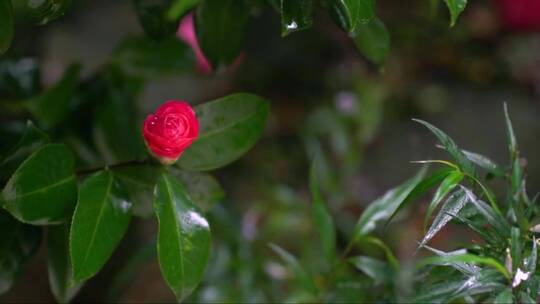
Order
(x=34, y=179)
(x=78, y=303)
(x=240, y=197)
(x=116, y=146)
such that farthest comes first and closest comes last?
1. (x=240, y=197)
2. (x=78, y=303)
3. (x=116, y=146)
4. (x=34, y=179)

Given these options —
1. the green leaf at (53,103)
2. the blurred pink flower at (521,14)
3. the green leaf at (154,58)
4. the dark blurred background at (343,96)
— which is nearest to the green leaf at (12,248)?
the green leaf at (53,103)

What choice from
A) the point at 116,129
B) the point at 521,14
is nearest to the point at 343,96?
the point at 521,14

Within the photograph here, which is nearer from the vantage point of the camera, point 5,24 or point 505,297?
point 505,297

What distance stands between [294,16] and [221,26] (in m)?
0.25

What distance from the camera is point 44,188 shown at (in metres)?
0.82

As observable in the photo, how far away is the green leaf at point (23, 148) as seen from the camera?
873 millimetres

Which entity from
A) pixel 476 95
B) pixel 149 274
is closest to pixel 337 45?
pixel 476 95

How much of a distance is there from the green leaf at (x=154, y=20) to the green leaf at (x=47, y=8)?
0.78 feet

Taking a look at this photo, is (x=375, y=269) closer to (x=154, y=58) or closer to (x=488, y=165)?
(x=488, y=165)

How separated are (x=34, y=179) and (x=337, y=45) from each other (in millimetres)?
1528

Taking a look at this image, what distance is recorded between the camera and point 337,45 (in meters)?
2.22

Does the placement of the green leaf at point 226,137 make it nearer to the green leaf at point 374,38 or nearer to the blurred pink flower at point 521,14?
the green leaf at point 374,38

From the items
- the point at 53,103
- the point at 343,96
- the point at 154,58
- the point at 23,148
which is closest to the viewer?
the point at 23,148

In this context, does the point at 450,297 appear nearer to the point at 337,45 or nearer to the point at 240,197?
the point at 240,197
